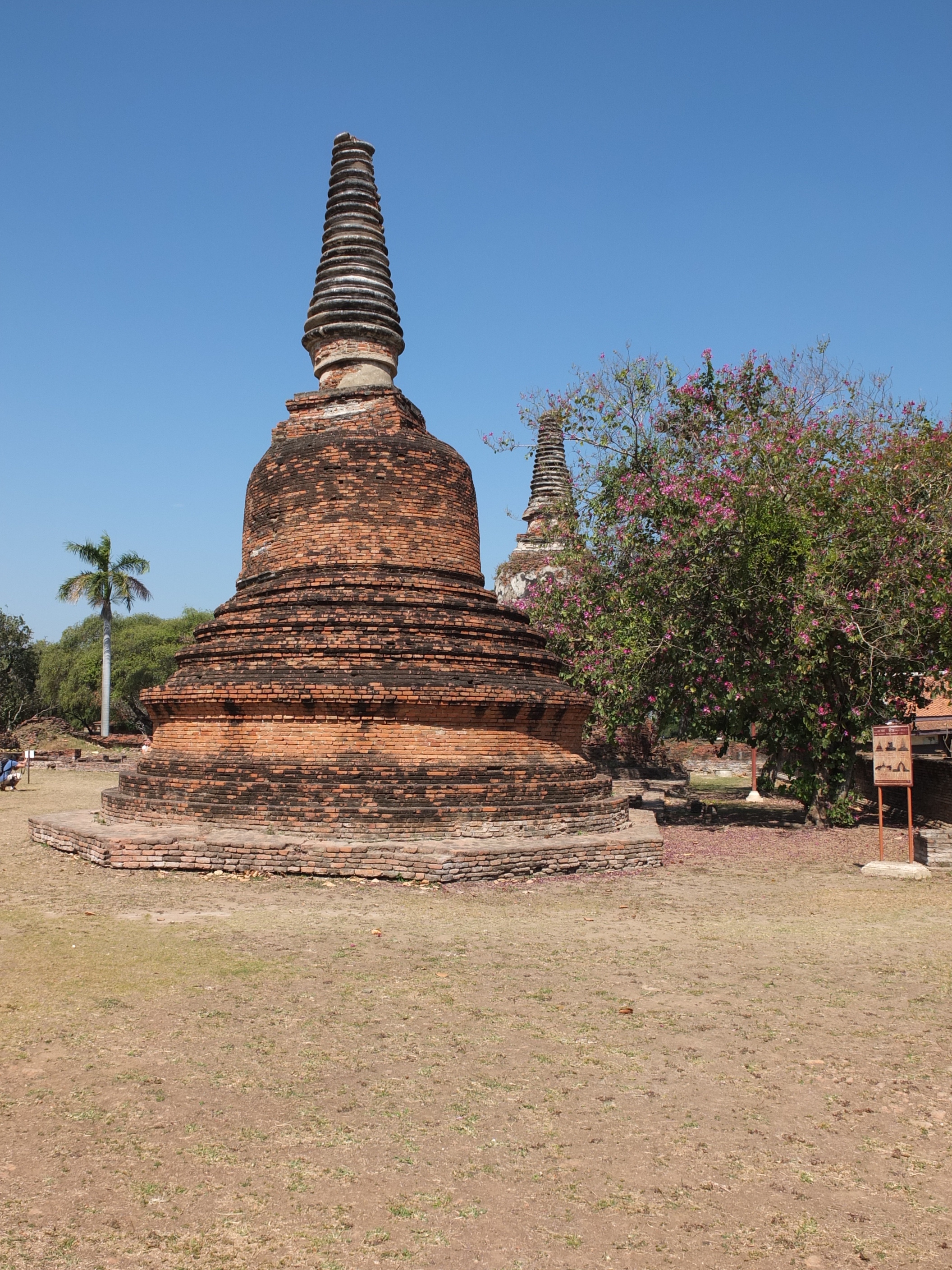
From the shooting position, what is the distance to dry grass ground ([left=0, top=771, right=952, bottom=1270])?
3283mm

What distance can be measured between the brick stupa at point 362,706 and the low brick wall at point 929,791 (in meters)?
6.40

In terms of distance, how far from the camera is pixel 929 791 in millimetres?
16766

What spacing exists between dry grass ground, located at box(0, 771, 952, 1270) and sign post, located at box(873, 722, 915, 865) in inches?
114

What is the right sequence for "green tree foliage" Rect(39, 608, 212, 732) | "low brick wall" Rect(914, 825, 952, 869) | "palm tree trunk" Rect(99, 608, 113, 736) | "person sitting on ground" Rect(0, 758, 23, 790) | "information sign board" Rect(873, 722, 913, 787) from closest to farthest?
"low brick wall" Rect(914, 825, 952, 869) → "information sign board" Rect(873, 722, 913, 787) → "person sitting on ground" Rect(0, 758, 23, 790) → "palm tree trunk" Rect(99, 608, 113, 736) → "green tree foliage" Rect(39, 608, 212, 732)

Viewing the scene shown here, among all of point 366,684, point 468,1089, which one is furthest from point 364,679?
point 468,1089

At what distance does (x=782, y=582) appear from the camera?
14344mm

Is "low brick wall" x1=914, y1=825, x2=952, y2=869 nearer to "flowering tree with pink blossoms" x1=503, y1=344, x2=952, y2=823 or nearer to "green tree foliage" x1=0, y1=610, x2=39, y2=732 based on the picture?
"flowering tree with pink blossoms" x1=503, y1=344, x2=952, y2=823

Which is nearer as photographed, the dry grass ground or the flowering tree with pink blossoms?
the dry grass ground

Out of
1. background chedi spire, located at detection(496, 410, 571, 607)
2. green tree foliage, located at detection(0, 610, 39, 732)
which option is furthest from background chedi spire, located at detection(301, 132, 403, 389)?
green tree foliage, located at detection(0, 610, 39, 732)

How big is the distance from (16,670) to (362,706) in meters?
45.3

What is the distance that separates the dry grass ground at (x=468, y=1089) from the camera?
3.28 metres

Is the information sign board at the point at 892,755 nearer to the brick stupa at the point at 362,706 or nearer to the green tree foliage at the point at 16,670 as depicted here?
the brick stupa at the point at 362,706

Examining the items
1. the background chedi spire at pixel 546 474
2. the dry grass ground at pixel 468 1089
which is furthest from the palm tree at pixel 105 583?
the dry grass ground at pixel 468 1089

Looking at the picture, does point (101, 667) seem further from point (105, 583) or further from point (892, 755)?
point (892, 755)
